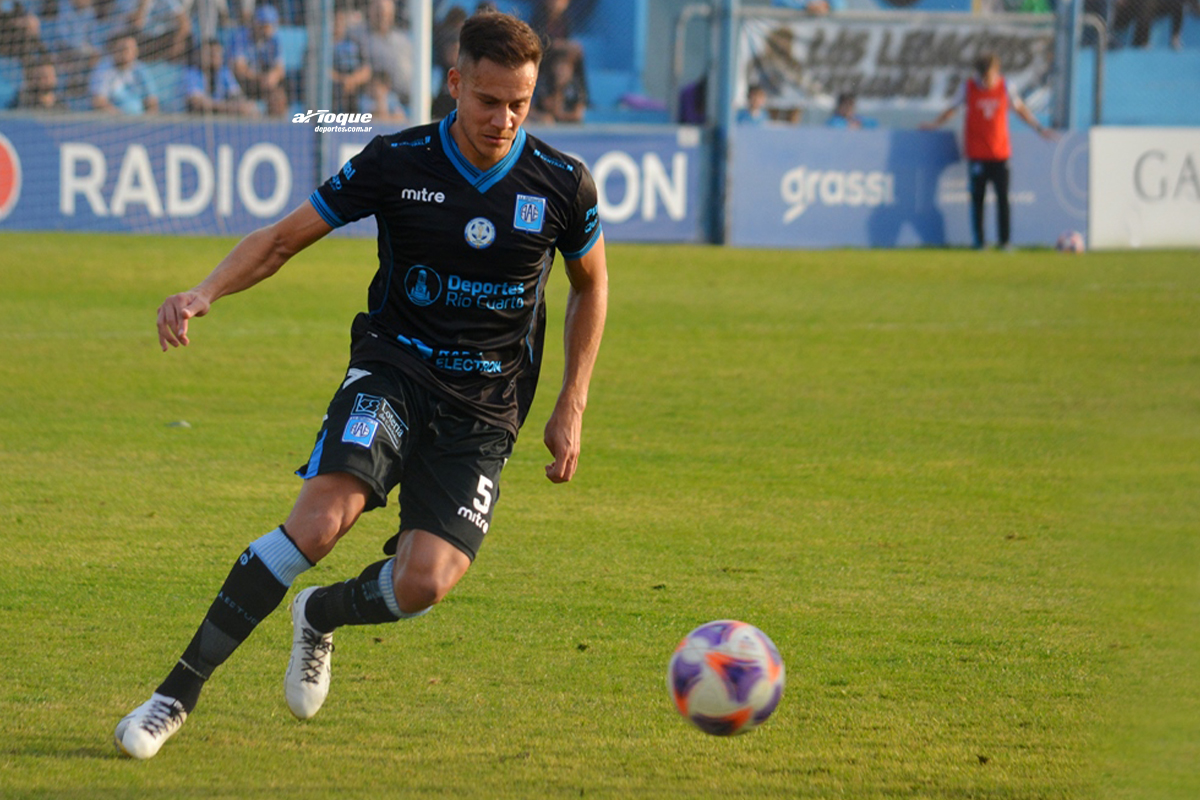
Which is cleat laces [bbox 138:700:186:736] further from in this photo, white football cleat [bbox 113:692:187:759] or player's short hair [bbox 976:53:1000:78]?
player's short hair [bbox 976:53:1000:78]

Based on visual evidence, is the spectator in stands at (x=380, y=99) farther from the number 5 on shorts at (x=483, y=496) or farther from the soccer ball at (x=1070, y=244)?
the number 5 on shorts at (x=483, y=496)

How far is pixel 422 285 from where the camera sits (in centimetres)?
443

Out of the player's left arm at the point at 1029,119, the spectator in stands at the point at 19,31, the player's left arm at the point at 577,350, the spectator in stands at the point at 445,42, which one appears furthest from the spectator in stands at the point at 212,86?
the player's left arm at the point at 577,350

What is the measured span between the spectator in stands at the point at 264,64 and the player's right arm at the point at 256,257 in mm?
14232

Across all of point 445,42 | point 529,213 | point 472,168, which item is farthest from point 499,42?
point 445,42

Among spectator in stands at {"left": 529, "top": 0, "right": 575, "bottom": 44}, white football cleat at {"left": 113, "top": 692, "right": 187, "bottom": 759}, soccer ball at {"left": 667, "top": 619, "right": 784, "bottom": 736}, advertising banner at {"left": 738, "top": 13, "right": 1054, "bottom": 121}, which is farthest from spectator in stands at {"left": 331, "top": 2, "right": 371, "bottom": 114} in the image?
soccer ball at {"left": 667, "top": 619, "right": 784, "bottom": 736}

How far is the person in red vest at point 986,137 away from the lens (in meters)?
19.2

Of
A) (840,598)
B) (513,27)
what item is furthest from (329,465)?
(840,598)

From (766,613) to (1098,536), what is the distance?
10.4 ft

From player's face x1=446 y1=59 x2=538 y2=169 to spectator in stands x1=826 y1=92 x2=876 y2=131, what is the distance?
16980mm

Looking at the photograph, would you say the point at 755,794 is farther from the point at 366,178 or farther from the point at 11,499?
the point at 11,499

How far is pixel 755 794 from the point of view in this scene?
3.83 meters

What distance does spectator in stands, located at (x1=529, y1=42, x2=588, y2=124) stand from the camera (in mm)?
20078

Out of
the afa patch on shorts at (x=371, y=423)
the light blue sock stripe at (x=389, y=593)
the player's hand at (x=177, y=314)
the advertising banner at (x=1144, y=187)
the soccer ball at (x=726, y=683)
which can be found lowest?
the advertising banner at (x=1144, y=187)
